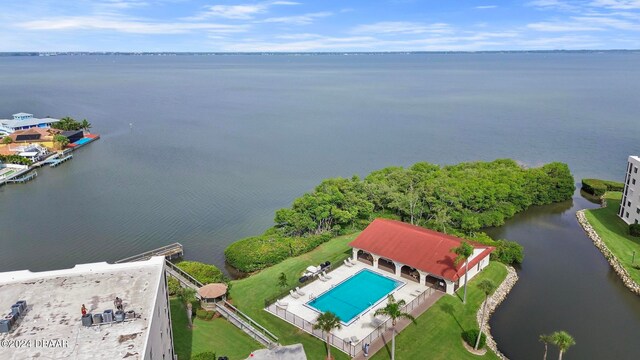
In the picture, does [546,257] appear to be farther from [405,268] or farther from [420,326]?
[420,326]

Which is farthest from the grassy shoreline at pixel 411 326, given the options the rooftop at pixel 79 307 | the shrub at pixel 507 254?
the rooftop at pixel 79 307

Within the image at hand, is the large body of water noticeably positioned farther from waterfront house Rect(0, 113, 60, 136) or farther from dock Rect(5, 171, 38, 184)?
waterfront house Rect(0, 113, 60, 136)

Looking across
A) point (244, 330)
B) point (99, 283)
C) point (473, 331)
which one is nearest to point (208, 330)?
point (244, 330)

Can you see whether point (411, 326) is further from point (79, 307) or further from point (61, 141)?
point (61, 141)

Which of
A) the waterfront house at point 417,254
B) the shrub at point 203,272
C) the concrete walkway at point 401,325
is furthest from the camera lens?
the shrub at point 203,272

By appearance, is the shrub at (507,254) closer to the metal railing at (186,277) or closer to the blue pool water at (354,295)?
the blue pool water at (354,295)

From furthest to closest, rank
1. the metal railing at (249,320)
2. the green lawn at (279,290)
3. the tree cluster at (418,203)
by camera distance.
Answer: the tree cluster at (418,203) < the metal railing at (249,320) < the green lawn at (279,290)

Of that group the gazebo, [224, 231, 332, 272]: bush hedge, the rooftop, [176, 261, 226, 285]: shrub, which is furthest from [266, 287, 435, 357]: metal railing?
the rooftop
